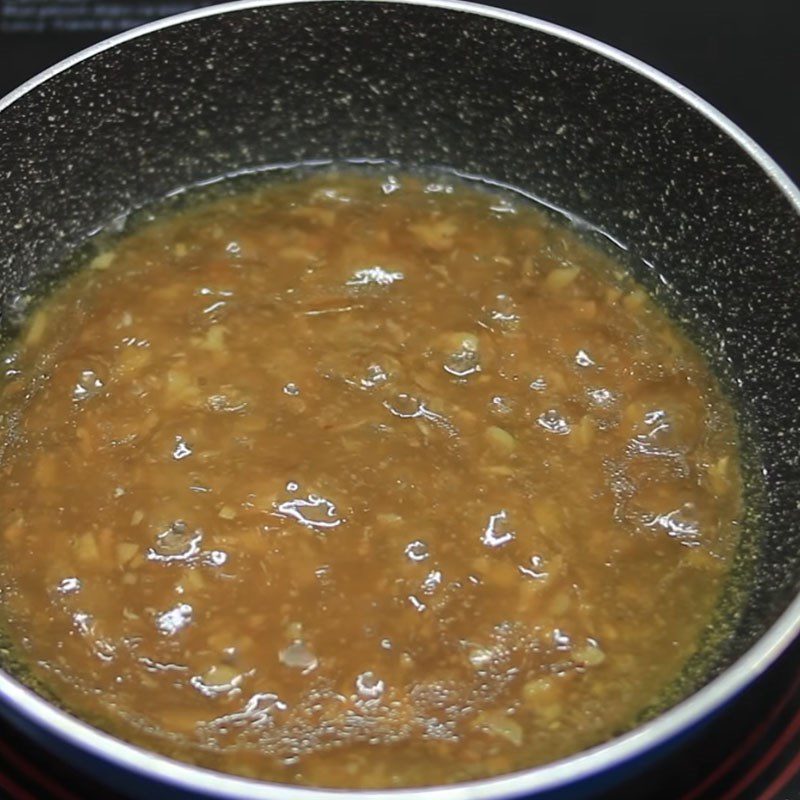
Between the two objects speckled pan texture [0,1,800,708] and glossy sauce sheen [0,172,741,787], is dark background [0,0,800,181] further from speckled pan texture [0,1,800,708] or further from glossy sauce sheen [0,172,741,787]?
glossy sauce sheen [0,172,741,787]

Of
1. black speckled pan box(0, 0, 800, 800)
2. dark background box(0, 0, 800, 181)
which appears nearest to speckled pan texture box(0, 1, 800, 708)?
black speckled pan box(0, 0, 800, 800)

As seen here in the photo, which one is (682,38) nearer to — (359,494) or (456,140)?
(456,140)

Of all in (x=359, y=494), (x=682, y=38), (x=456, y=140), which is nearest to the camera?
(x=359, y=494)

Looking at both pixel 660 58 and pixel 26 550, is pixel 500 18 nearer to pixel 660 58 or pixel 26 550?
pixel 660 58

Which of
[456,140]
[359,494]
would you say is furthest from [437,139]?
[359,494]

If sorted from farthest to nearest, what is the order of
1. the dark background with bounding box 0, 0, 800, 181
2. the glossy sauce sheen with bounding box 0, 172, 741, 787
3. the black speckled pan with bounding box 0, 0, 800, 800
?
1. the dark background with bounding box 0, 0, 800, 181
2. the black speckled pan with bounding box 0, 0, 800, 800
3. the glossy sauce sheen with bounding box 0, 172, 741, 787

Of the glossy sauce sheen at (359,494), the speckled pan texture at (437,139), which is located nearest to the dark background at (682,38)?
the speckled pan texture at (437,139)
